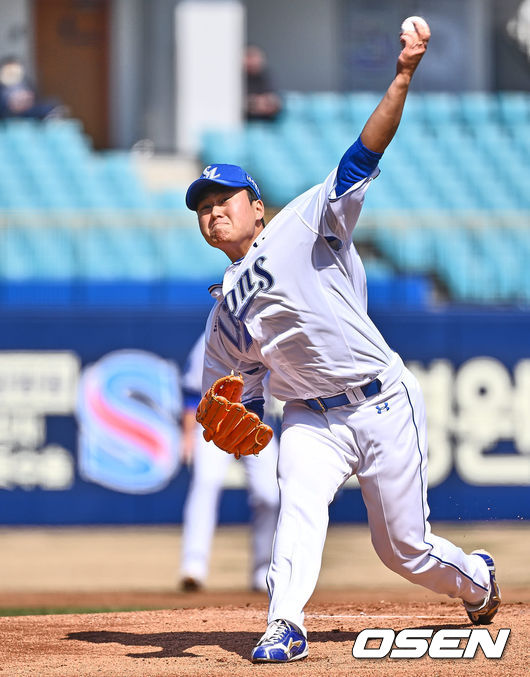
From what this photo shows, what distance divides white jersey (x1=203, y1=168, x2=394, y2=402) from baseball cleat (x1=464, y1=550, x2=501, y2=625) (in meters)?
1.12

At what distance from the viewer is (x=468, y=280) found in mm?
11570

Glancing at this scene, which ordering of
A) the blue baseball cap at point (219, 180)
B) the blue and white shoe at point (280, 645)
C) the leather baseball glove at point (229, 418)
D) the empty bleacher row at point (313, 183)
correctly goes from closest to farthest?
1. the blue and white shoe at point (280, 645)
2. the blue baseball cap at point (219, 180)
3. the leather baseball glove at point (229, 418)
4. the empty bleacher row at point (313, 183)

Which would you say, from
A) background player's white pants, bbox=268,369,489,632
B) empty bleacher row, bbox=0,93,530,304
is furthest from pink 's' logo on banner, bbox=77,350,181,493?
background player's white pants, bbox=268,369,489,632

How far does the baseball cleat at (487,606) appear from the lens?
5309mm

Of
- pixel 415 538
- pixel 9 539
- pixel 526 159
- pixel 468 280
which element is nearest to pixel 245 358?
pixel 415 538

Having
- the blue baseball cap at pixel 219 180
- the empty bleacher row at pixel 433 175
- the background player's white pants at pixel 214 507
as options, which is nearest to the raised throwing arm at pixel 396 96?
the blue baseball cap at pixel 219 180

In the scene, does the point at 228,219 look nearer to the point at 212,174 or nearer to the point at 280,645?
the point at 212,174

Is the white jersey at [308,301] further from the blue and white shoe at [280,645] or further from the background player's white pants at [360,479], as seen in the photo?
the blue and white shoe at [280,645]

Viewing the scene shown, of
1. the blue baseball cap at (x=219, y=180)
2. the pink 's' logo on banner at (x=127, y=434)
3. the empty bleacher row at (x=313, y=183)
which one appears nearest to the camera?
the blue baseball cap at (x=219, y=180)

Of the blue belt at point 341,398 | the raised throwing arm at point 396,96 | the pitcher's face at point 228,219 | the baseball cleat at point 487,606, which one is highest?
the raised throwing arm at point 396,96

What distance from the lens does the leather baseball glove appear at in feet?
16.0

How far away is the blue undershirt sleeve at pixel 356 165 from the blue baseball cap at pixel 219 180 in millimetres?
449

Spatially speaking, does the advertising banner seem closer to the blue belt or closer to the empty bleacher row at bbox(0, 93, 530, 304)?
the empty bleacher row at bbox(0, 93, 530, 304)

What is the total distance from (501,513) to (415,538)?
6.36m
